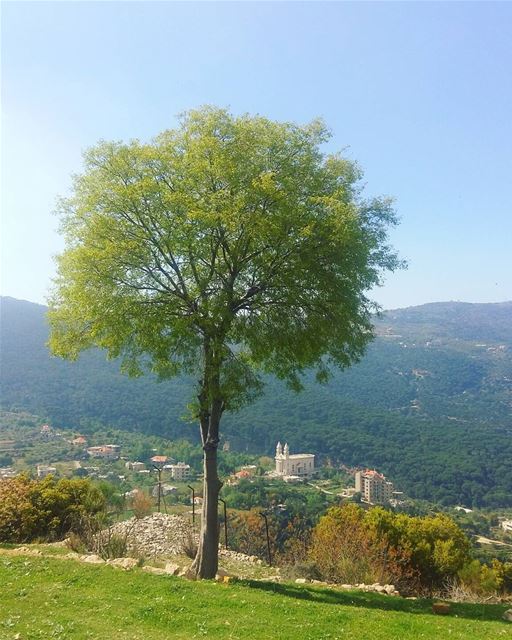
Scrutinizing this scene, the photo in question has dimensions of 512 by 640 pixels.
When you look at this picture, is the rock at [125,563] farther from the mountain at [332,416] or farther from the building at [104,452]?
the mountain at [332,416]

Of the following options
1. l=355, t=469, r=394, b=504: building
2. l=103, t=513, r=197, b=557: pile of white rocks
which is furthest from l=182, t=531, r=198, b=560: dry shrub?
l=355, t=469, r=394, b=504: building

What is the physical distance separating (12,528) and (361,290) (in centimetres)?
1185

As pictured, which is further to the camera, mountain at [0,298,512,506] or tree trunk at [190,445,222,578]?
mountain at [0,298,512,506]

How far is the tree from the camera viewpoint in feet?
34.2

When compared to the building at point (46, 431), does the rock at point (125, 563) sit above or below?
above

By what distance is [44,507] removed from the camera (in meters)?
15.6

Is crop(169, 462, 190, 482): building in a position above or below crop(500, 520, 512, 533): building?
above

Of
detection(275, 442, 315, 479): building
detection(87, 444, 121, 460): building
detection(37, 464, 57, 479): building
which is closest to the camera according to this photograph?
detection(37, 464, 57, 479): building

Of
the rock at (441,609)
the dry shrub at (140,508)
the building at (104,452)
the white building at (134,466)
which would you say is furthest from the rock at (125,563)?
the building at (104,452)

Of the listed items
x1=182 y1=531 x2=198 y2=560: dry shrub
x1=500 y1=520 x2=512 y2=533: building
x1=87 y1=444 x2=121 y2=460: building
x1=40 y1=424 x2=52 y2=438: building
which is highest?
x1=182 y1=531 x2=198 y2=560: dry shrub

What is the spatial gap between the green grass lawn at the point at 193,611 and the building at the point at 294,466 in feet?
187

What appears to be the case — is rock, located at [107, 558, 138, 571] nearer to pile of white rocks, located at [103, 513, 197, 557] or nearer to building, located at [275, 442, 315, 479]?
pile of white rocks, located at [103, 513, 197, 557]

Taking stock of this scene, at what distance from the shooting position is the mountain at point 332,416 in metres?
73.4

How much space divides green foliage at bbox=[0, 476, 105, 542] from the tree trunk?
489 cm
